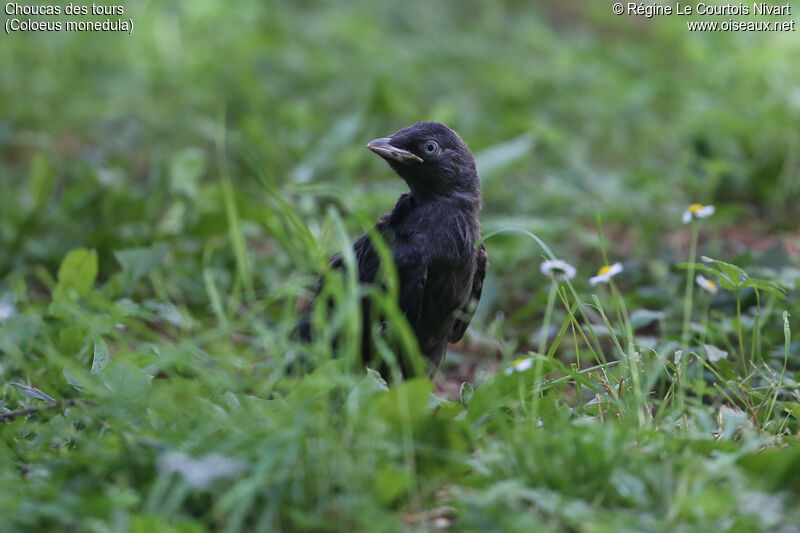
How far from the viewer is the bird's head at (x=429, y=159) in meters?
3.44

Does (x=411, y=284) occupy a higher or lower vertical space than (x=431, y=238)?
lower

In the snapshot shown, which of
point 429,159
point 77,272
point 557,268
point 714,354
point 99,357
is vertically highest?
point 429,159

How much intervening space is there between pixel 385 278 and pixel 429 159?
1.97 feet

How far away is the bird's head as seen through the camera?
11.3 feet

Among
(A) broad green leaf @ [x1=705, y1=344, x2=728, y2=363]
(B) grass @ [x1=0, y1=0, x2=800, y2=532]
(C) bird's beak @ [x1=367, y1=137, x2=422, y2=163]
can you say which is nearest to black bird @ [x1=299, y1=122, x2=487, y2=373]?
(C) bird's beak @ [x1=367, y1=137, x2=422, y2=163]

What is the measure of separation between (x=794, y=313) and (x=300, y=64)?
18.9ft

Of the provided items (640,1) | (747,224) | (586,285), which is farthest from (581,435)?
(640,1)

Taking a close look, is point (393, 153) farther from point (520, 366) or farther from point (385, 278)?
point (520, 366)

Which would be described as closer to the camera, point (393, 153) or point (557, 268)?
point (557, 268)

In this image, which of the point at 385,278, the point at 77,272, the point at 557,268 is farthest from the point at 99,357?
the point at 557,268

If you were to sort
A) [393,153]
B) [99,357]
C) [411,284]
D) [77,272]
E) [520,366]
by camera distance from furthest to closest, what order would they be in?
[77,272] < [393,153] < [411,284] < [99,357] < [520,366]

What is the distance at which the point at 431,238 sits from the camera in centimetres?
325

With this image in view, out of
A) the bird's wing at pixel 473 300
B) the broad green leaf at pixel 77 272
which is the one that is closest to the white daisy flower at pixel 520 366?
the bird's wing at pixel 473 300

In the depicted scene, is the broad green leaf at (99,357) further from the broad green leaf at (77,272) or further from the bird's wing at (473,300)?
the bird's wing at (473,300)
